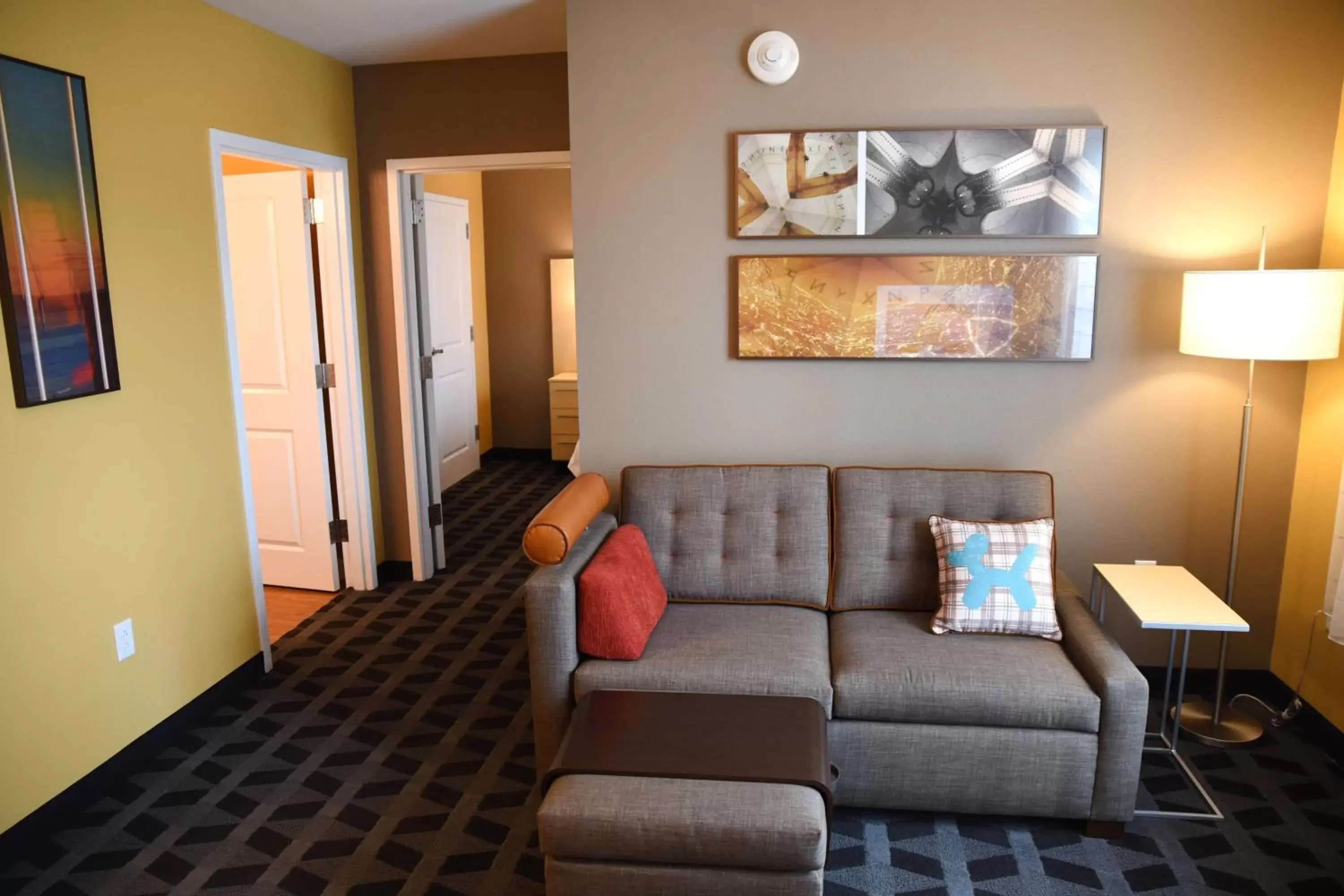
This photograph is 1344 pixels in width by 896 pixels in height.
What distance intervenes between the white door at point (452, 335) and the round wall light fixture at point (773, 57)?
3.11 m

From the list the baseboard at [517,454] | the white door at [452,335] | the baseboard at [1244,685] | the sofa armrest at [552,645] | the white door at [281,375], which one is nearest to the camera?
the sofa armrest at [552,645]

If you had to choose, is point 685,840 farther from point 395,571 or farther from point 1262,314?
point 395,571

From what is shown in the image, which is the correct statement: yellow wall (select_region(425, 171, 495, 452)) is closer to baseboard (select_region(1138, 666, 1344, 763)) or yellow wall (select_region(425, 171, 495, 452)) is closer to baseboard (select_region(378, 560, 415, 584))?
baseboard (select_region(378, 560, 415, 584))

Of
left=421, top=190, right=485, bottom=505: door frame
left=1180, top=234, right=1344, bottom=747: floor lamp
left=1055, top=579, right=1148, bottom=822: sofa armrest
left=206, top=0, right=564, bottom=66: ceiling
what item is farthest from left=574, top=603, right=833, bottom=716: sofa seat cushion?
left=421, top=190, right=485, bottom=505: door frame

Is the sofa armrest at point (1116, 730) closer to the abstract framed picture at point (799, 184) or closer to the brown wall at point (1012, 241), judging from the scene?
the brown wall at point (1012, 241)

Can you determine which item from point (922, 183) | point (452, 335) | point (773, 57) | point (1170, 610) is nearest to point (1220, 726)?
point (1170, 610)

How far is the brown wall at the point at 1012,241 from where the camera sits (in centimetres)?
304

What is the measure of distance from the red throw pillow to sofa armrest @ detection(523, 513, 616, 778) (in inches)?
1.5

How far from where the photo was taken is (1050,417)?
3.27 meters

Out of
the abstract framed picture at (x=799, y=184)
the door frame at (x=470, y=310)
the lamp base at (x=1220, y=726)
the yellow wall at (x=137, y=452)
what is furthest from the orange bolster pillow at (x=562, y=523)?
the door frame at (x=470, y=310)

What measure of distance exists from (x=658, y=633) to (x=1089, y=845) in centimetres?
134

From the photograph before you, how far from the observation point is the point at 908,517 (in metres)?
3.08

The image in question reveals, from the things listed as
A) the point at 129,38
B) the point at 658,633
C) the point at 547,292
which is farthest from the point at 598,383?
the point at 547,292

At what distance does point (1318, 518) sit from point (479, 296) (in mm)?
5487
